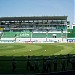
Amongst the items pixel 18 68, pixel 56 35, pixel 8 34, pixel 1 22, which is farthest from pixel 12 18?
pixel 18 68

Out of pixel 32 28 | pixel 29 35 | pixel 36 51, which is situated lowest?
pixel 36 51

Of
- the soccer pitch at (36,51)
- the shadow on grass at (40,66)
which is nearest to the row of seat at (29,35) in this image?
the soccer pitch at (36,51)

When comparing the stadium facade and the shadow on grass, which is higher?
the stadium facade

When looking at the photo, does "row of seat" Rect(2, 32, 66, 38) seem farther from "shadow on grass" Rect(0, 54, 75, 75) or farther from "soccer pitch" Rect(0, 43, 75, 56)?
"shadow on grass" Rect(0, 54, 75, 75)

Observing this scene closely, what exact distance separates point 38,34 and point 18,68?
231ft

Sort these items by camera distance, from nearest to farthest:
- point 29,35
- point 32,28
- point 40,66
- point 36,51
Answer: point 40,66, point 36,51, point 29,35, point 32,28

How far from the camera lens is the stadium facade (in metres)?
88.9

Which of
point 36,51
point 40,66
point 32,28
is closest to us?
point 40,66

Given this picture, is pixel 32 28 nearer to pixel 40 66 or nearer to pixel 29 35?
pixel 29 35

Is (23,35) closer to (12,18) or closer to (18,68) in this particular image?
(12,18)

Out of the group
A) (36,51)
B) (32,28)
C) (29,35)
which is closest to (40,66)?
(36,51)

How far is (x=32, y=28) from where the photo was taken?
101500 millimetres

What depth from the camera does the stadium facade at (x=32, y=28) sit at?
88938mm

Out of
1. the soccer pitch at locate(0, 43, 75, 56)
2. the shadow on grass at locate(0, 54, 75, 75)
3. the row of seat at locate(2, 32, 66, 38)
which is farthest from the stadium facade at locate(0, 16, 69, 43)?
the shadow on grass at locate(0, 54, 75, 75)
